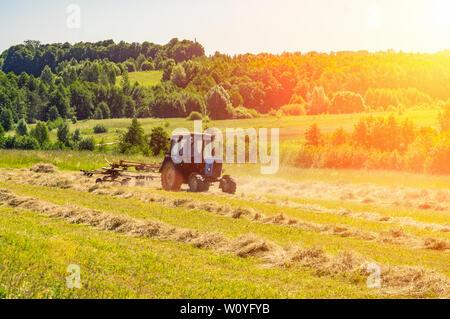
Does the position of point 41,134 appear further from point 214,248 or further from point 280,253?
point 280,253

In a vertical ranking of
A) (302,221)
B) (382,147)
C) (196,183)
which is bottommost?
(302,221)

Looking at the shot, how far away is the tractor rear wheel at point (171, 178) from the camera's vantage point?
A: 23422 millimetres

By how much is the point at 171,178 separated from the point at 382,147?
23.2 m

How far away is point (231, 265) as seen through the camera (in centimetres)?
934

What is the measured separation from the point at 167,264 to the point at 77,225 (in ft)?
17.3

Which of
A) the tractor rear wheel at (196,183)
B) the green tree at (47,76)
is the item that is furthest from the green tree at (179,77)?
the tractor rear wheel at (196,183)

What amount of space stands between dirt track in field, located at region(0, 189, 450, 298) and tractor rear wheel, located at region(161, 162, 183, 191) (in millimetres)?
8597

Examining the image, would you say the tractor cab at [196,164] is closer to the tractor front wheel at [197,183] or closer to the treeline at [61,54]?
the tractor front wheel at [197,183]

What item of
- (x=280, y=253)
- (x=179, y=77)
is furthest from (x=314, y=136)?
(x=179, y=77)

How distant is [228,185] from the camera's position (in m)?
22.8

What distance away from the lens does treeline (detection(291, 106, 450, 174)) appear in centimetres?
3181

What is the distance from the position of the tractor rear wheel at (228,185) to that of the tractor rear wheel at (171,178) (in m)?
2.27
